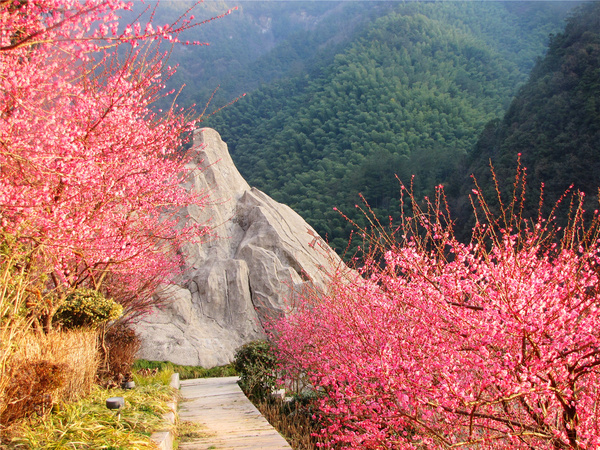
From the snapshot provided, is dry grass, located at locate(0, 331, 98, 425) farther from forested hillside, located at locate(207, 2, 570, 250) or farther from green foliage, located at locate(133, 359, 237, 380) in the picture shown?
forested hillside, located at locate(207, 2, 570, 250)

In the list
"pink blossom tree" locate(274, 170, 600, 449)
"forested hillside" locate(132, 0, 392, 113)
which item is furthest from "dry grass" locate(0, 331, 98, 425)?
"forested hillside" locate(132, 0, 392, 113)

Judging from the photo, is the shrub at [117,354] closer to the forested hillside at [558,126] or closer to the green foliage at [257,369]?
the green foliage at [257,369]

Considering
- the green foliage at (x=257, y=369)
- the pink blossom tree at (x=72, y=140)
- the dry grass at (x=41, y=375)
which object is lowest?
the green foliage at (x=257, y=369)

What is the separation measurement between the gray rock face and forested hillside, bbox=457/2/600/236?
10.1 m

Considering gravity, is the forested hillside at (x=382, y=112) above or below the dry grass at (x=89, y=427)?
above

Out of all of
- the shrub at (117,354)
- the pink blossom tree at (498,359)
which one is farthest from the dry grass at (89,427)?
the pink blossom tree at (498,359)

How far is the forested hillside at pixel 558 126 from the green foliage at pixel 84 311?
53.7 ft

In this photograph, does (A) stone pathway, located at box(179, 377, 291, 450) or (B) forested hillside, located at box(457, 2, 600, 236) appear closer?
(A) stone pathway, located at box(179, 377, 291, 450)

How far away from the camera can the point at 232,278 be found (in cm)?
1381

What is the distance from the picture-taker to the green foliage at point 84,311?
6020 mm

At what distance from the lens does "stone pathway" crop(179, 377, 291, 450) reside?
469 centimetres

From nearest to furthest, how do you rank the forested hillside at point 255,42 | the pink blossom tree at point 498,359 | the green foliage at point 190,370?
1. the pink blossom tree at point 498,359
2. the green foliage at point 190,370
3. the forested hillside at point 255,42

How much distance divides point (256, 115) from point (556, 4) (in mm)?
38069

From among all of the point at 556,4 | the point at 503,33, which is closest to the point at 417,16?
the point at 503,33
